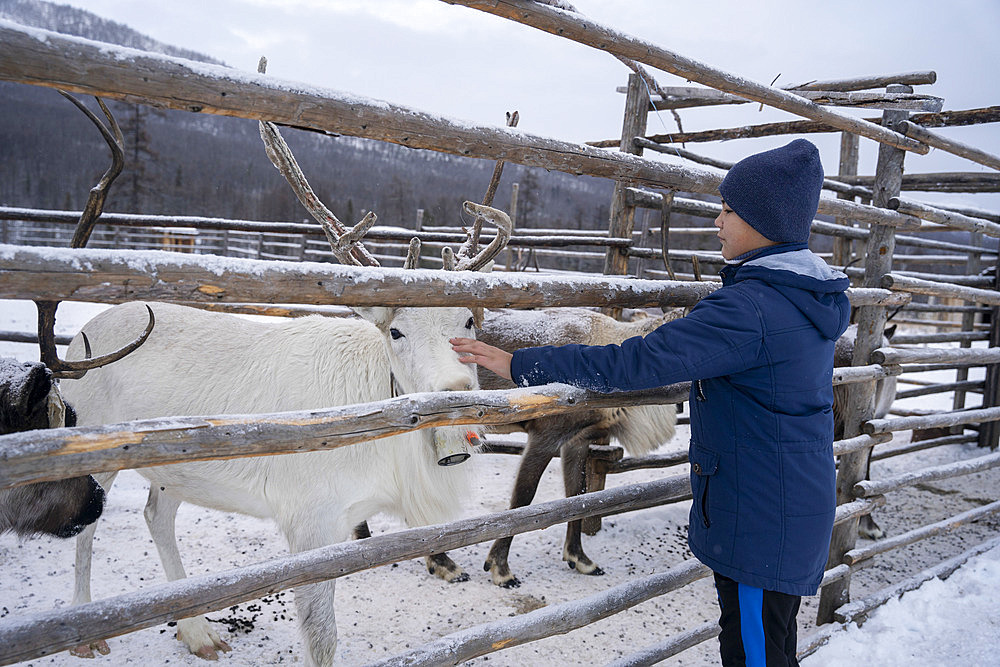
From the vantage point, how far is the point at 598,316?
4504 millimetres

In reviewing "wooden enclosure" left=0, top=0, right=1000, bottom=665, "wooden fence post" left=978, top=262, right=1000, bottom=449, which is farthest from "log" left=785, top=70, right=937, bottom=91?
"wooden fence post" left=978, top=262, right=1000, bottom=449

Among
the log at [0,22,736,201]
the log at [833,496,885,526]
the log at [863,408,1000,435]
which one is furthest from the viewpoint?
the log at [863,408,1000,435]

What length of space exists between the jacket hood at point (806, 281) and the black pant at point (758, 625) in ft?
2.69

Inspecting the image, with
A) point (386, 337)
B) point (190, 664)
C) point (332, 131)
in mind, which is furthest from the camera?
point (190, 664)

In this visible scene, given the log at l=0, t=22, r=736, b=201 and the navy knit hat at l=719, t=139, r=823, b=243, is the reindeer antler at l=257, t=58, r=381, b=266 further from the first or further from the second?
the navy knit hat at l=719, t=139, r=823, b=243

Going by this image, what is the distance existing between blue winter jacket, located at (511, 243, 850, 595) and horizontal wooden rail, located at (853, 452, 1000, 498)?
6.15ft

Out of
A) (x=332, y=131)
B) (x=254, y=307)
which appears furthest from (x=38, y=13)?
(x=332, y=131)

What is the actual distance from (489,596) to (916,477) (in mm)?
2759

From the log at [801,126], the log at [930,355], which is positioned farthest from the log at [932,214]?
the log at [930,355]

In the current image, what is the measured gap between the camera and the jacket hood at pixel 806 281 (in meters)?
1.71

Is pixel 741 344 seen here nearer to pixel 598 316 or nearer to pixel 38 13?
pixel 598 316

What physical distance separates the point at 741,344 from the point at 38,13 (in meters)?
58.2

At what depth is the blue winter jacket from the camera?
1683mm

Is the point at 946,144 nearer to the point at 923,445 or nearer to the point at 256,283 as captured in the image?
the point at 256,283
